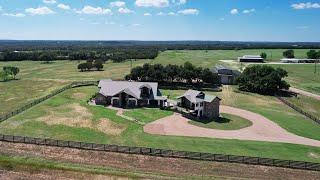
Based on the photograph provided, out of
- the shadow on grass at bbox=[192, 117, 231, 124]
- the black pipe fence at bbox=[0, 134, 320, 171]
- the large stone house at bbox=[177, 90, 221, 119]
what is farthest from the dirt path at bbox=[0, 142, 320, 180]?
the large stone house at bbox=[177, 90, 221, 119]

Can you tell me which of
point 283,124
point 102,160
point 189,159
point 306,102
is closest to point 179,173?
point 189,159

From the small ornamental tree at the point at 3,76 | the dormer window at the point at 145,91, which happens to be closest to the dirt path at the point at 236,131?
the dormer window at the point at 145,91

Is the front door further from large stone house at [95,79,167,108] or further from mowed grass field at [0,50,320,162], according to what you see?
mowed grass field at [0,50,320,162]

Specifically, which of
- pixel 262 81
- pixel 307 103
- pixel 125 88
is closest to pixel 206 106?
pixel 125 88

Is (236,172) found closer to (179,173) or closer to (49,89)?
(179,173)

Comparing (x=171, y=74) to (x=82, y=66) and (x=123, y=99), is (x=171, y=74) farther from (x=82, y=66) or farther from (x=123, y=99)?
(x=82, y=66)
